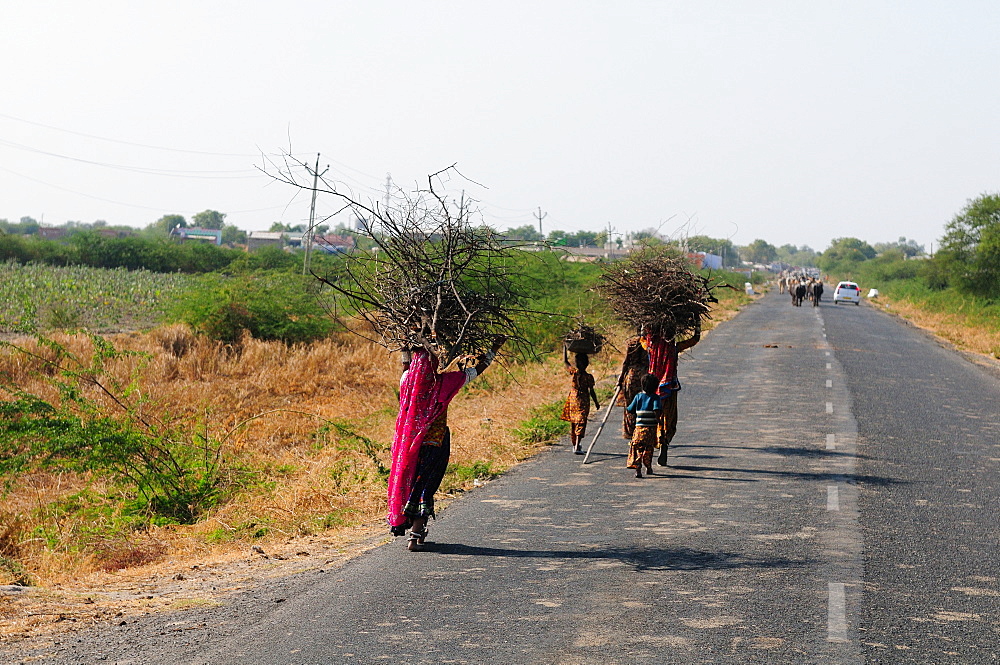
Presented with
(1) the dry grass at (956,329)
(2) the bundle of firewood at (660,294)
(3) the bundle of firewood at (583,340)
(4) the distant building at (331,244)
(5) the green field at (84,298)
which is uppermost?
(4) the distant building at (331,244)

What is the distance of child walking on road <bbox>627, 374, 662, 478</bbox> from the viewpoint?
10.8m

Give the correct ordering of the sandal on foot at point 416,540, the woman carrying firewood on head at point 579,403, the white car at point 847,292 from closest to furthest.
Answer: the sandal on foot at point 416,540 < the woman carrying firewood on head at point 579,403 < the white car at point 847,292

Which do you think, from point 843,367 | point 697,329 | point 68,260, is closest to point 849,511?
point 697,329

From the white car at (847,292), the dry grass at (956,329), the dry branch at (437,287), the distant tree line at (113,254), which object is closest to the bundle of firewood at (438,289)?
the dry branch at (437,287)

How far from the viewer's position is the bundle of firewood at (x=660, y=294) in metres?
11.5

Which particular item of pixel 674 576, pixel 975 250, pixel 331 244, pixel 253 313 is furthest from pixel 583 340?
pixel 975 250

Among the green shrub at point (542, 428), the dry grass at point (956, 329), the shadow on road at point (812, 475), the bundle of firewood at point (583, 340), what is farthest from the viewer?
the dry grass at point (956, 329)

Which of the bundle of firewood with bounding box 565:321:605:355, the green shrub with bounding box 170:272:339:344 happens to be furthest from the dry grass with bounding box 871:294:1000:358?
the bundle of firewood with bounding box 565:321:605:355

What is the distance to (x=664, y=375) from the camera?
11.5 m

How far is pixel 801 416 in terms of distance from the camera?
1564 cm

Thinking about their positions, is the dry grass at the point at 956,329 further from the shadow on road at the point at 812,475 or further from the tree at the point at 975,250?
the shadow on road at the point at 812,475

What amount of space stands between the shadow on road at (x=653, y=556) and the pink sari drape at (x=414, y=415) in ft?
1.60

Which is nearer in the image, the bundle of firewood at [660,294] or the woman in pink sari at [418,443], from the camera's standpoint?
the woman in pink sari at [418,443]

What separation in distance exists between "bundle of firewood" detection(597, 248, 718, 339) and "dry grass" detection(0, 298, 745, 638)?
5.48 ft
